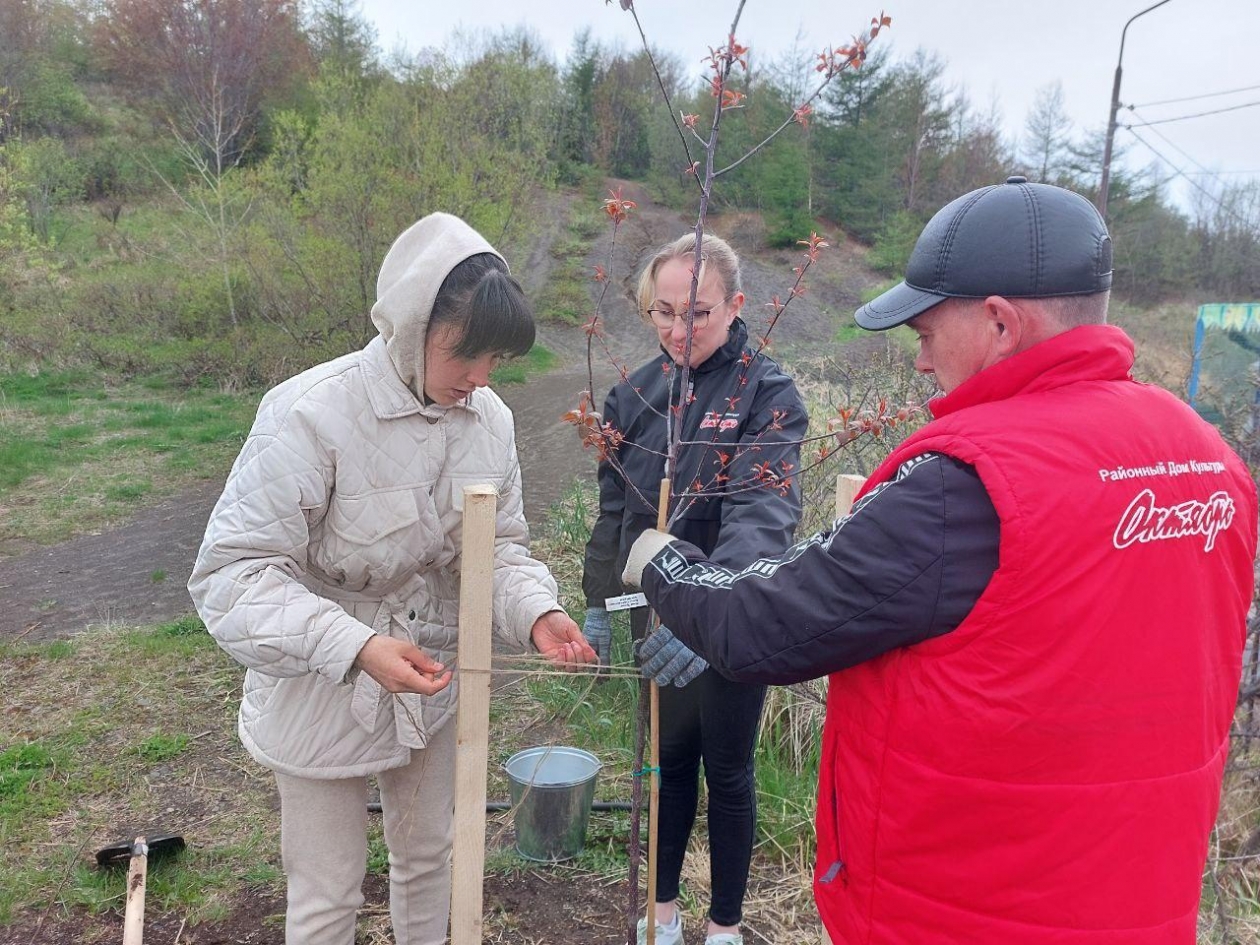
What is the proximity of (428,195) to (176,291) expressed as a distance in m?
5.03

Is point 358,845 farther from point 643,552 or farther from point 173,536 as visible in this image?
point 173,536

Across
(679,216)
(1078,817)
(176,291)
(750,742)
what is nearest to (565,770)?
(750,742)

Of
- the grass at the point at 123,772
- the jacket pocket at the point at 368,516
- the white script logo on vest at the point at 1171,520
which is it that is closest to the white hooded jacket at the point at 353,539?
the jacket pocket at the point at 368,516

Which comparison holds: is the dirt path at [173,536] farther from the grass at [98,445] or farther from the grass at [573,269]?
the grass at [573,269]

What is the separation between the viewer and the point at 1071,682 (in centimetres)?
121

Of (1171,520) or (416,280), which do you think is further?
(416,280)

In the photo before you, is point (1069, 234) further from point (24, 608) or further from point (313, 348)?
point (313, 348)

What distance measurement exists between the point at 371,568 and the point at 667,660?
0.64 meters

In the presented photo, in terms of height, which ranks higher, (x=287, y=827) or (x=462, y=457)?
(x=462, y=457)

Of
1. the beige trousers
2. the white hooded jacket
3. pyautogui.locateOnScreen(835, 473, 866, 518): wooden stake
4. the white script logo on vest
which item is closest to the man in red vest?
the white script logo on vest

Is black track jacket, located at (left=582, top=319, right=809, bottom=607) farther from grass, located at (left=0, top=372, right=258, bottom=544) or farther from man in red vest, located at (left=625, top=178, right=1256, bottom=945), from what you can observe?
grass, located at (left=0, top=372, right=258, bottom=544)

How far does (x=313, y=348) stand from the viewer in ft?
41.7

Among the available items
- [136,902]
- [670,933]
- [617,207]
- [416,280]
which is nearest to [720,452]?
[617,207]

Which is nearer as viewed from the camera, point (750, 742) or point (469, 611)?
point (469, 611)
